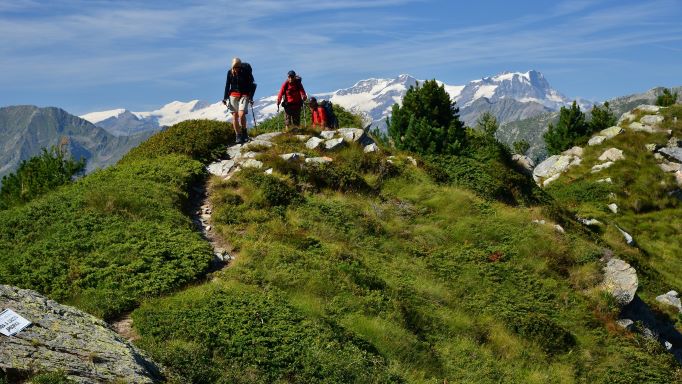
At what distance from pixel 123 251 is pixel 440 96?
3063cm

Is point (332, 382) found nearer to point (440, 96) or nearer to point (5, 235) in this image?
point (5, 235)

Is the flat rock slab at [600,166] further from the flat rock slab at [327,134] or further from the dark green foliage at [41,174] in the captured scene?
the dark green foliage at [41,174]

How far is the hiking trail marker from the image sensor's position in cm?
966

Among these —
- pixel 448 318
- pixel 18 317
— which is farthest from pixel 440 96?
pixel 18 317

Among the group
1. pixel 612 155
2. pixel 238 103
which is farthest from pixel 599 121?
pixel 238 103

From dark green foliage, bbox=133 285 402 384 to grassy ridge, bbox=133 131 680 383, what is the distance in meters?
0.03

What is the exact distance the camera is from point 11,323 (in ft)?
32.4

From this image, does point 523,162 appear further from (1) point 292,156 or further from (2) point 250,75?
(2) point 250,75

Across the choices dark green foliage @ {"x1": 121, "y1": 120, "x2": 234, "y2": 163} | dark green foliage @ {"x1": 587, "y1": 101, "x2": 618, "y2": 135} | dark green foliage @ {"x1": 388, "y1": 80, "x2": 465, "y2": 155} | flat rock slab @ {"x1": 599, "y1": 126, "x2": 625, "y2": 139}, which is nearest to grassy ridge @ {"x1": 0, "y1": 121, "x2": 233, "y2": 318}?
dark green foliage @ {"x1": 121, "y1": 120, "x2": 234, "y2": 163}

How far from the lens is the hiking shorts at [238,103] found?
26.7 metres

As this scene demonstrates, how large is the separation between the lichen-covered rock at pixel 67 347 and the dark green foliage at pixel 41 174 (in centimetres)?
2400

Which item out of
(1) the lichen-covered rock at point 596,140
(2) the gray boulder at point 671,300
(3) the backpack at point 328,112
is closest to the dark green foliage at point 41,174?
(3) the backpack at point 328,112

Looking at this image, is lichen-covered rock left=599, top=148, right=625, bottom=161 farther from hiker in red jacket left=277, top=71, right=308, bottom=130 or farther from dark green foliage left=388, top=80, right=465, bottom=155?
hiker in red jacket left=277, top=71, right=308, bottom=130

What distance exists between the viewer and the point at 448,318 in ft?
54.3
